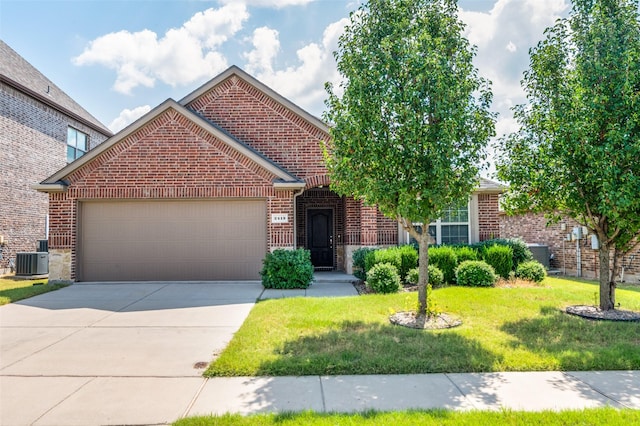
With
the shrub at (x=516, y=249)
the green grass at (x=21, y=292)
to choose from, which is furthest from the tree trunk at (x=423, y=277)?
the green grass at (x=21, y=292)

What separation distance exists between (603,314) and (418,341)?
13.2 feet

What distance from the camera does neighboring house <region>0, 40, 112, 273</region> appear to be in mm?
14875

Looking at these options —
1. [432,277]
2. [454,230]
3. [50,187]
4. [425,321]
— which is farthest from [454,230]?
[50,187]

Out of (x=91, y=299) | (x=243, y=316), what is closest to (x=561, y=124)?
(x=243, y=316)

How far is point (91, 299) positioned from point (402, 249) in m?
7.94

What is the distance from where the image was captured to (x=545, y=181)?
23.6 feet

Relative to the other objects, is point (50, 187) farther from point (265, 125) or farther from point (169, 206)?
point (265, 125)

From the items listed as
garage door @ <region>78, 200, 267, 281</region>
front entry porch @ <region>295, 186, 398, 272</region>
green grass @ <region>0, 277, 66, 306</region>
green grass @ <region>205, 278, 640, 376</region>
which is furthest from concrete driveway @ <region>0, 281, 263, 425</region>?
front entry porch @ <region>295, 186, 398, 272</region>

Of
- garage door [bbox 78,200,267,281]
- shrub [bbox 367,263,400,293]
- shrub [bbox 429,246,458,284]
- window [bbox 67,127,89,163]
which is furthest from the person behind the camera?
window [bbox 67,127,89,163]

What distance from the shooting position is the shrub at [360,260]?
11530mm

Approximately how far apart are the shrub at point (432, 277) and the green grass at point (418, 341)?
178 centimetres

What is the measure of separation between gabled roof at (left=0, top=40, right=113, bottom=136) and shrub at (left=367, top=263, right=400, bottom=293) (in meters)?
15.1

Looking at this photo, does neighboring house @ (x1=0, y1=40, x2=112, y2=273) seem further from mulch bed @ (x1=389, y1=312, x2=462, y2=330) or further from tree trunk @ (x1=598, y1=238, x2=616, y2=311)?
tree trunk @ (x1=598, y1=238, x2=616, y2=311)

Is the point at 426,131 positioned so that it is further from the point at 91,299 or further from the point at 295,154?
the point at 91,299
